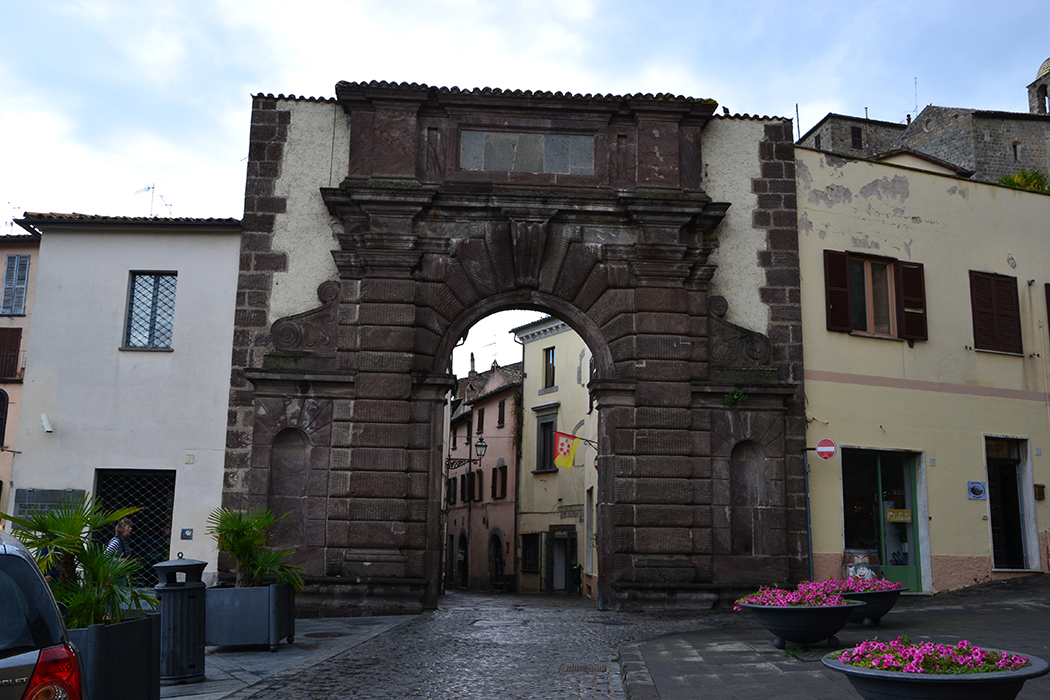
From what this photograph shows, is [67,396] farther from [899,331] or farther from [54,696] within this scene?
[899,331]

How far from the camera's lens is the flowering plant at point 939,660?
4.97 meters

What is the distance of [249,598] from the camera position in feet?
33.6

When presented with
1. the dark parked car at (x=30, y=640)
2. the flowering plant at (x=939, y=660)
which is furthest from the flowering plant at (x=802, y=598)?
the dark parked car at (x=30, y=640)

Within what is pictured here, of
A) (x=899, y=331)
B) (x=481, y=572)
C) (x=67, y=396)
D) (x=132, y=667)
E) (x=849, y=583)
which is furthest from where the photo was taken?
(x=481, y=572)

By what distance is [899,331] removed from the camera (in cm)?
1703

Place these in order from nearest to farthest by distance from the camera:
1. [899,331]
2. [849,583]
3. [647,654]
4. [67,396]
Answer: [647,654] < [849,583] < [67,396] < [899,331]

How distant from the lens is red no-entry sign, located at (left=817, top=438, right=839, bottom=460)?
15.5 m

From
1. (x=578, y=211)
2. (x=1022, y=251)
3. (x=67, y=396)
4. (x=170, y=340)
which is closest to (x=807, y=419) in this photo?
(x=578, y=211)

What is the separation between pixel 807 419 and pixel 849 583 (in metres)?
5.18

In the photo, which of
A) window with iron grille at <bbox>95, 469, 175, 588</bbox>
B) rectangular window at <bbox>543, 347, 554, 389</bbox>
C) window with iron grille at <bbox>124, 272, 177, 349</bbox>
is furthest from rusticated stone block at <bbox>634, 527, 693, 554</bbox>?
rectangular window at <bbox>543, 347, 554, 389</bbox>

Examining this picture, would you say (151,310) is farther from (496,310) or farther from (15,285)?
(496,310)

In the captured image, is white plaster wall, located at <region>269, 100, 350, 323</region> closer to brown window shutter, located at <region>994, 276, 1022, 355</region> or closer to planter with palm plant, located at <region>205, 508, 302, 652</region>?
planter with palm plant, located at <region>205, 508, 302, 652</region>

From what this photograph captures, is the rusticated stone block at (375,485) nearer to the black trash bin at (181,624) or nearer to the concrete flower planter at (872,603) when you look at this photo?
the black trash bin at (181,624)

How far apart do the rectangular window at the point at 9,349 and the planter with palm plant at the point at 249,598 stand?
27.5ft
